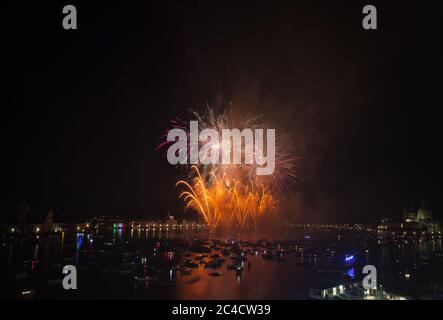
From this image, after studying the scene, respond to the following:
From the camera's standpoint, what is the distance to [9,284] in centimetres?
2094

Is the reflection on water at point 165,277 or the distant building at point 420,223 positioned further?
the distant building at point 420,223

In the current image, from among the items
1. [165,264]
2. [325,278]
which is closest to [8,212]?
[165,264]

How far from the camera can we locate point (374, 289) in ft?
56.2

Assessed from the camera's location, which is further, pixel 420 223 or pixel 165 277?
pixel 420 223

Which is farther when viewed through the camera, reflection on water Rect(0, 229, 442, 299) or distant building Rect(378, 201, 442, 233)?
distant building Rect(378, 201, 442, 233)
